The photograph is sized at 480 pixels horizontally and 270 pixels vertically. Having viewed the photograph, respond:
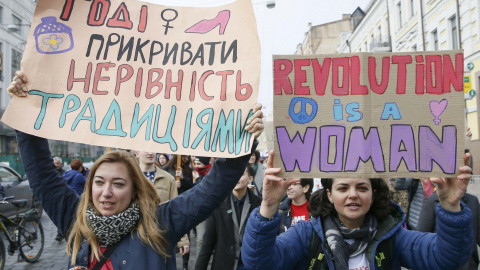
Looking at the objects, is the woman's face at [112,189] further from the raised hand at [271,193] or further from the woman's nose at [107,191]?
the raised hand at [271,193]

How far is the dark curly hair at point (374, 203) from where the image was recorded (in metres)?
2.44

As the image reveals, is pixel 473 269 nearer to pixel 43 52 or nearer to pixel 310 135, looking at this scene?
pixel 310 135

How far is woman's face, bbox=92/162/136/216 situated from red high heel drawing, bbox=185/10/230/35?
3.05 ft

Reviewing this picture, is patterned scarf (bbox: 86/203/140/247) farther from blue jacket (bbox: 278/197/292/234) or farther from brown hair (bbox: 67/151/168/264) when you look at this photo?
A: blue jacket (bbox: 278/197/292/234)

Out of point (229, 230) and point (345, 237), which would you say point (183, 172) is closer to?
point (229, 230)

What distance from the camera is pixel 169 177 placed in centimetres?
540

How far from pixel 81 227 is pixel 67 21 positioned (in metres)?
1.29

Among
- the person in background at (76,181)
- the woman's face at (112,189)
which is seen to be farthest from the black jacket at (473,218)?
the person in background at (76,181)

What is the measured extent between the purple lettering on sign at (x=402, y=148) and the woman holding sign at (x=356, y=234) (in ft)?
0.50

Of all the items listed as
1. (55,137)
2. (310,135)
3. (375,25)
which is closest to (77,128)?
(55,137)

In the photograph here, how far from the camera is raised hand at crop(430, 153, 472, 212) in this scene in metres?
2.12

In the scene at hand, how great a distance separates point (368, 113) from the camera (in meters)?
2.28

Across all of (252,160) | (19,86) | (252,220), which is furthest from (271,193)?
(252,160)

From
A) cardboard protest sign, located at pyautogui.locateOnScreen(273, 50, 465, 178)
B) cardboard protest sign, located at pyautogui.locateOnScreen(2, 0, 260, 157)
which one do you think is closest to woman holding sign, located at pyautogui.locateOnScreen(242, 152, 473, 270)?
cardboard protest sign, located at pyautogui.locateOnScreen(273, 50, 465, 178)
